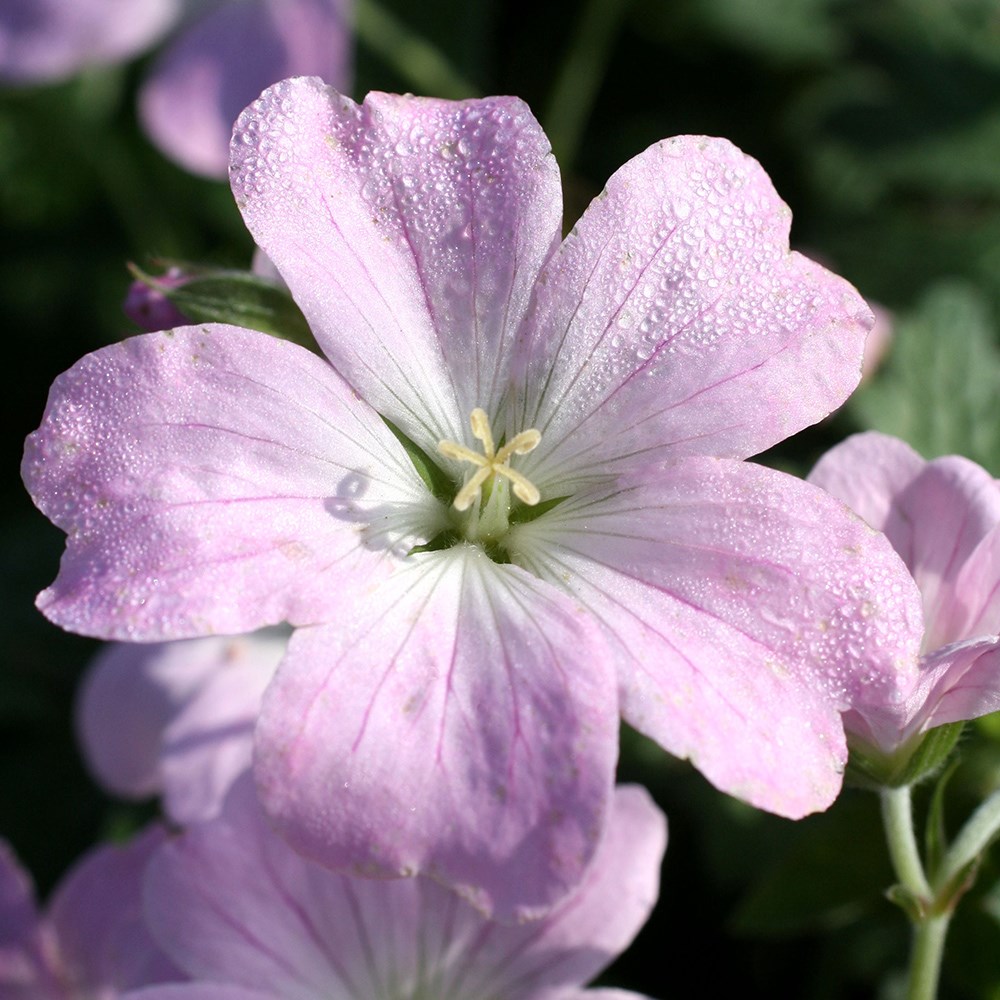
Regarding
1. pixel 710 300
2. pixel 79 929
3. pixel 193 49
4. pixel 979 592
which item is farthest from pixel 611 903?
pixel 193 49

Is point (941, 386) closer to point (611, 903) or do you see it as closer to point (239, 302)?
point (611, 903)

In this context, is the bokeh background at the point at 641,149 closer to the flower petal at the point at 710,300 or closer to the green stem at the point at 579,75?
the green stem at the point at 579,75

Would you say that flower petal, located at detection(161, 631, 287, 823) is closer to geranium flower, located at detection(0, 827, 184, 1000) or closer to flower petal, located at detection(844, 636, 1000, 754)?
geranium flower, located at detection(0, 827, 184, 1000)

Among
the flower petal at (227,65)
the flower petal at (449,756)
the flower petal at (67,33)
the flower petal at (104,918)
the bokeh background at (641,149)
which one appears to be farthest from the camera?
the flower petal at (67,33)

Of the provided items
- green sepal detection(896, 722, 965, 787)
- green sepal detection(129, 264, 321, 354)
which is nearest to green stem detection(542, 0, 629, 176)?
green sepal detection(129, 264, 321, 354)

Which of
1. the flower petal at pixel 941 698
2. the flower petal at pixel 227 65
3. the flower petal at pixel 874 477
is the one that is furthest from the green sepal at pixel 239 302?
the flower petal at pixel 227 65
